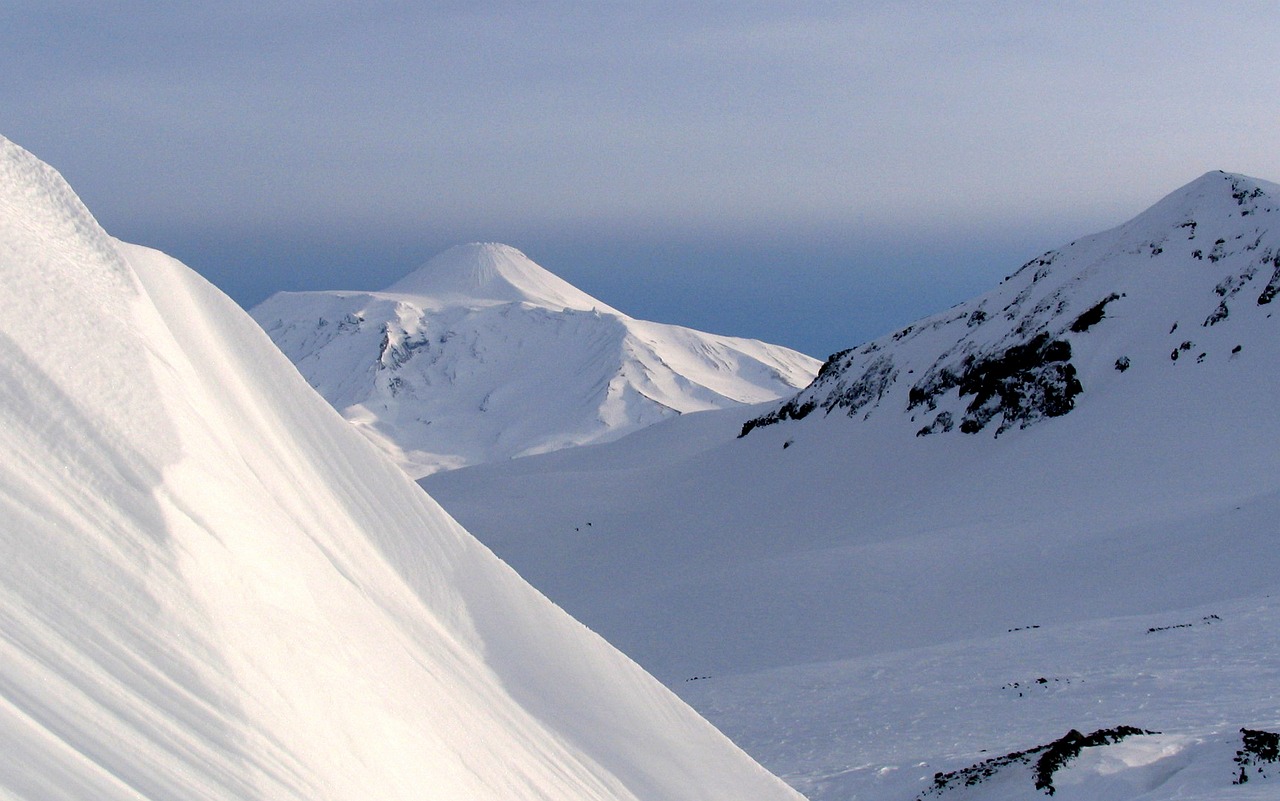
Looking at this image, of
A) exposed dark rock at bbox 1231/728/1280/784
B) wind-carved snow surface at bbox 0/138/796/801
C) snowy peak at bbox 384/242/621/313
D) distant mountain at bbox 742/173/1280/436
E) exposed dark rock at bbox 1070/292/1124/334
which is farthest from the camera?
snowy peak at bbox 384/242/621/313

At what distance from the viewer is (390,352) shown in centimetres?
13038

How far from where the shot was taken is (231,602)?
3717 millimetres

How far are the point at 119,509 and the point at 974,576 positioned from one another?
19.8 metres

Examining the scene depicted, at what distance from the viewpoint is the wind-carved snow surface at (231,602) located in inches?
128

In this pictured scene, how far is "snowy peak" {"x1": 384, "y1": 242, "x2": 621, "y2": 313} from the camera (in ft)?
500

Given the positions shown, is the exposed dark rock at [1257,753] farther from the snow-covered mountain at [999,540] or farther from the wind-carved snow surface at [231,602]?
the wind-carved snow surface at [231,602]

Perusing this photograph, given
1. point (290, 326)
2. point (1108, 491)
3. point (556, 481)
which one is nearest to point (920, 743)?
point (1108, 491)

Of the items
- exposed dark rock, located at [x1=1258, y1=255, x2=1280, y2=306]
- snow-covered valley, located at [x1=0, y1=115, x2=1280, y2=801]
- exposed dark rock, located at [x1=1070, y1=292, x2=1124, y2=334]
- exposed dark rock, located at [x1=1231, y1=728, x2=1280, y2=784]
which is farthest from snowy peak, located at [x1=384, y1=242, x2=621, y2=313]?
exposed dark rock, located at [x1=1231, y1=728, x2=1280, y2=784]

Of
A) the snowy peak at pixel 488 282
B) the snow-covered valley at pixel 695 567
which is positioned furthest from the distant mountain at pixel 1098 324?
the snowy peak at pixel 488 282

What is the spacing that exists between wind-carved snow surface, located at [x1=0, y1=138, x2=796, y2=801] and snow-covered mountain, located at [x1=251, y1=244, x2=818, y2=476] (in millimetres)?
102471

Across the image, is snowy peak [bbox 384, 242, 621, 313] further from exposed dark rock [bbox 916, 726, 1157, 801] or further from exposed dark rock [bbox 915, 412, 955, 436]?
exposed dark rock [bbox 916, 726, 1157, 801]

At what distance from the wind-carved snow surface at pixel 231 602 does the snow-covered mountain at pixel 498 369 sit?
336 ft

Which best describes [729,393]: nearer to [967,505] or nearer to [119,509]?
[967,505]

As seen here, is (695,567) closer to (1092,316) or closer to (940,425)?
(940,425)
